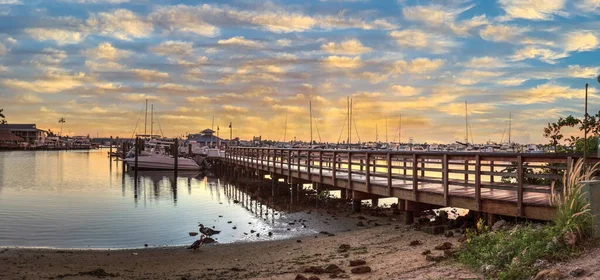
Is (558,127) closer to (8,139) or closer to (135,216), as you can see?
(135,216)

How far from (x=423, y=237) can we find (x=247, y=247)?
5.53 metres

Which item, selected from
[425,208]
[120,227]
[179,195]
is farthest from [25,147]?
[425,208]

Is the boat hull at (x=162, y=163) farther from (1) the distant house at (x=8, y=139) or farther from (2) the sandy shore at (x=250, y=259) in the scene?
(1) the distant house at (x=8, y=139)

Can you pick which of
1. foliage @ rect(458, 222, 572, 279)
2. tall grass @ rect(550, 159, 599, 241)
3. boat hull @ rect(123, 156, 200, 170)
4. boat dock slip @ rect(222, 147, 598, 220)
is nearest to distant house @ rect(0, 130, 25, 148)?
boat hull @ rect(123, 156, 200, 170)

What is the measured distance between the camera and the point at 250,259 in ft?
43.0

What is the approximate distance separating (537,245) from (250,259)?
7.42 meters

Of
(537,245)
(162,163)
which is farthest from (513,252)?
(162,163)

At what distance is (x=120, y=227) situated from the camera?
2045cm

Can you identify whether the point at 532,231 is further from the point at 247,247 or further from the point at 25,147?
the point at 25,147

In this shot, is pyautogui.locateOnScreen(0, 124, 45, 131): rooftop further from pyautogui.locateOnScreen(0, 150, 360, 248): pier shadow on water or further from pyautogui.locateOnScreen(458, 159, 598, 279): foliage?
pyautogui.locateOnScreen(458, 159, 598, 279): foliage

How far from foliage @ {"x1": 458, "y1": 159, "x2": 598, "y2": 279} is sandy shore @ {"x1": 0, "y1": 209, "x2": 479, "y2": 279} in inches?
21.0

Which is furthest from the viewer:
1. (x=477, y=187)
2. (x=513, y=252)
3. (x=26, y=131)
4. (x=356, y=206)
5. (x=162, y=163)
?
(x=26, y=131)

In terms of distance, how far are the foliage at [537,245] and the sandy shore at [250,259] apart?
1.75 feet

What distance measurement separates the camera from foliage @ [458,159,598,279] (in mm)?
7559
